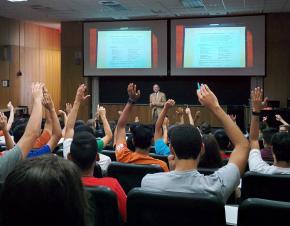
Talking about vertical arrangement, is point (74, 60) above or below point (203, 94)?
above

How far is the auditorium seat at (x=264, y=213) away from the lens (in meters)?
1.63

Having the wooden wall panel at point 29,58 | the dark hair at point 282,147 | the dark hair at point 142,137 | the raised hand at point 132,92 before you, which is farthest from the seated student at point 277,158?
the wooden wall panel at point 29,58

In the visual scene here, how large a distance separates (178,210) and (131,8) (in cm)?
895

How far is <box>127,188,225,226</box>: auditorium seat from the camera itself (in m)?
1.71

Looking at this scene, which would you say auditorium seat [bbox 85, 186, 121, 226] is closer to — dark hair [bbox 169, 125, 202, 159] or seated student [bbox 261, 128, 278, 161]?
dark hair [bbox 169, 125, 202, 159]

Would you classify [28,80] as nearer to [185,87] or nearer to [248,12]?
[185,87]

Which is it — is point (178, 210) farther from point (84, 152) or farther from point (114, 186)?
point (84, 152)

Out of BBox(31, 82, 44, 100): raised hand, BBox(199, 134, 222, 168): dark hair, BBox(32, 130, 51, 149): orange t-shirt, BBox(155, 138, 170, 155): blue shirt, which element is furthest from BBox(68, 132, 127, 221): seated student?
BBox(155, 138, 170, 155): blue shirt

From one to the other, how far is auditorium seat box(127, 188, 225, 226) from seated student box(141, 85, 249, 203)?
94mm

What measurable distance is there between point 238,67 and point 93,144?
8.65 m

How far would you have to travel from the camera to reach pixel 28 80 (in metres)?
13.1

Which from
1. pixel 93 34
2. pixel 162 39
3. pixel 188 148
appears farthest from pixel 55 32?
pixel 188 148

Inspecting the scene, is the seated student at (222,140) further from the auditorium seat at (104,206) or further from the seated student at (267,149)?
the auditorium seat at (104,206)

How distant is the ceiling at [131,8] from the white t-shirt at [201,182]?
7817 mm
